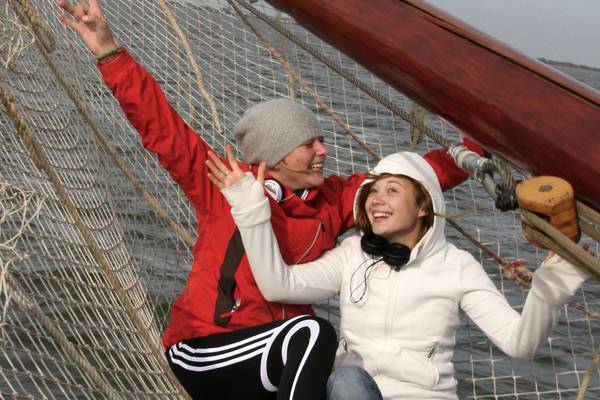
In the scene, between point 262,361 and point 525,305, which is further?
point 262,361

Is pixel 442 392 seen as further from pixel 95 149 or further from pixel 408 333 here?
pixel 95 149

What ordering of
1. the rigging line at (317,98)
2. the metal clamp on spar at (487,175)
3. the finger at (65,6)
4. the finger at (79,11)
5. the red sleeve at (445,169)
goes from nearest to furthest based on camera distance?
the metal clamp on spar at (487,175) < the finger at (65,6) < the finger at (79,11) < the red sleeve at (445,169) < the rigging line at (317,98)

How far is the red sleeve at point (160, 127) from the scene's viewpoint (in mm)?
1946

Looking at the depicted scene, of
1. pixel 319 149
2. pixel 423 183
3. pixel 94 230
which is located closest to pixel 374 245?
pixel 423 183

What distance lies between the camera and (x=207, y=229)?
210 centimetres

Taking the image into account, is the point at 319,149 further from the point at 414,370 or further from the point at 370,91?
the point at 414,370

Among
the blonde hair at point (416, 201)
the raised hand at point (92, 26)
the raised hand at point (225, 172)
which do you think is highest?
the raised hand at point (92, 26)

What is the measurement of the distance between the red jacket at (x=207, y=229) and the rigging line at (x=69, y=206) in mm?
199

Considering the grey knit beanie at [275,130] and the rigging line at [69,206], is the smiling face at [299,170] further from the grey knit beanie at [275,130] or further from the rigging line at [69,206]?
the rigging line at [69,206]

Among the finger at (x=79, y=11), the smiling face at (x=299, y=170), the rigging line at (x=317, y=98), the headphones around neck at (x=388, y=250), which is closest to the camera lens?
the finger at (x=79, y=11)

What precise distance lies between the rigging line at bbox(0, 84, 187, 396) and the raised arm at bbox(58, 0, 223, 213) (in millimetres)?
195

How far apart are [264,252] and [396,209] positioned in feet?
0.90

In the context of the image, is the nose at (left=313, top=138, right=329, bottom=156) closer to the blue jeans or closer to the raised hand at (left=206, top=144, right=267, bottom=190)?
the raised hand at (left=206, top=144, right=267, bottom=190)

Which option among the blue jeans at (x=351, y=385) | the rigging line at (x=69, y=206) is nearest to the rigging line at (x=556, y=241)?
the blue jeans at (x=351, y=385)
